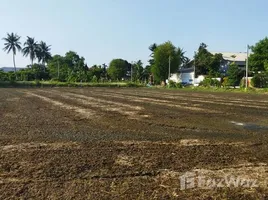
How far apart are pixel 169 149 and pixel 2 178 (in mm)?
2878

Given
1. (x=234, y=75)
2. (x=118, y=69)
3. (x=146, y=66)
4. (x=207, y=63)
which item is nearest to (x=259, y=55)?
(x=234, y=75)

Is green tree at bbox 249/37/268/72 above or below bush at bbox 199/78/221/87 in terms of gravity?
above

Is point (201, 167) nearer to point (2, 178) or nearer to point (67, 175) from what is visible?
point (67, 175)

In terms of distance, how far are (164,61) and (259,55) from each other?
943 inches

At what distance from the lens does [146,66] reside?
294 feet

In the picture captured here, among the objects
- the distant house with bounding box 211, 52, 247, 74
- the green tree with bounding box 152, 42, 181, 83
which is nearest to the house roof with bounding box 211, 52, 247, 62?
the distant house with bounding box 211, 52, 247, 74

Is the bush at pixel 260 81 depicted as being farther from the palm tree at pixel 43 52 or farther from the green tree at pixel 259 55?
the palm tree at pixel 43 52

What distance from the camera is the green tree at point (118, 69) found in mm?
97250

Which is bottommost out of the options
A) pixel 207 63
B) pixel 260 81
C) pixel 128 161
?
pixel 260 81

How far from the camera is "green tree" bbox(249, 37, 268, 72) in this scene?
49900 mm

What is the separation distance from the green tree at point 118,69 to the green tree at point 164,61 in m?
27.0

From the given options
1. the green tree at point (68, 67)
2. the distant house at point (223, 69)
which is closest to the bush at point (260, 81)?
the distant house at point (223, 69)

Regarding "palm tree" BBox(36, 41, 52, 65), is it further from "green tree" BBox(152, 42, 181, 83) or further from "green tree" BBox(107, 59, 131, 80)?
"green tree" BBox(152, 42, 181, 83)

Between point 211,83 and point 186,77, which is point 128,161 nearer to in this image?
point 211,83
